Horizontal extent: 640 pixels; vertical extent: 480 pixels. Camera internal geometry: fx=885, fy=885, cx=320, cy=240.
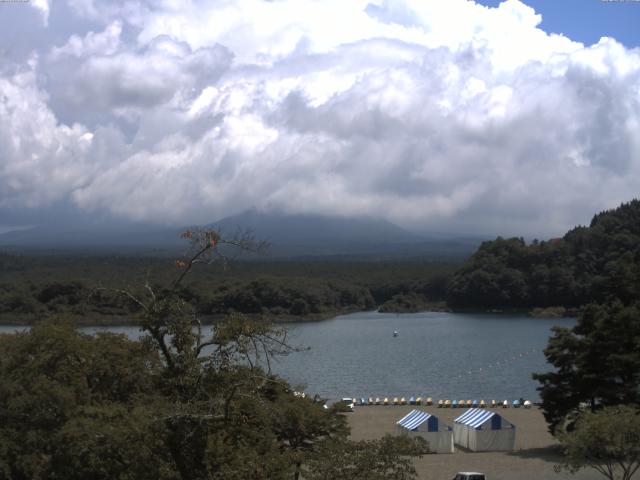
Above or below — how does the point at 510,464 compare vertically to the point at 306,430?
below

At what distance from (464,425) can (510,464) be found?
306 cm

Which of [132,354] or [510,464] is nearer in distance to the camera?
[132,354]

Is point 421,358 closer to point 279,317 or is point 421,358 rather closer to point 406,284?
point 279,317

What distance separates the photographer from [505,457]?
2225 centimetres

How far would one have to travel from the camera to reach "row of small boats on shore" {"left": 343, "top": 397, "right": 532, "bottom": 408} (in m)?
32.4

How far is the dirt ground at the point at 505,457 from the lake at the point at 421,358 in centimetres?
289

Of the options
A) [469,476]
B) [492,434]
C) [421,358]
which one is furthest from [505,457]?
[421,358]

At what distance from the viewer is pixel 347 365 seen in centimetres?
4584

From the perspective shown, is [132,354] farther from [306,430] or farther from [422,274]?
[422,274]

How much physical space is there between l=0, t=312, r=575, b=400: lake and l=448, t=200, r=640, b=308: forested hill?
6.36 m

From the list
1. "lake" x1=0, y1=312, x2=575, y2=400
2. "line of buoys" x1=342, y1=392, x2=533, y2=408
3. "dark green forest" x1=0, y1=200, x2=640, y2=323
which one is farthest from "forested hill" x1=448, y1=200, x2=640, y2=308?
"line of buoys" x1=342, y1=392, x2=533, y2=408

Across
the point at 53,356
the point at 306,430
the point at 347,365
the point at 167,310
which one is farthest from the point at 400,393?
the point at 167,310

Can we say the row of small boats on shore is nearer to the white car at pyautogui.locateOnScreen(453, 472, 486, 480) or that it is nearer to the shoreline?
the white car at pyautogui.locateOnScreen(453, 472, 486, 480)

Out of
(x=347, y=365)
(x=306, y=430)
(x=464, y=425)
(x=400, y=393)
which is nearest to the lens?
(x=306, y=430)
